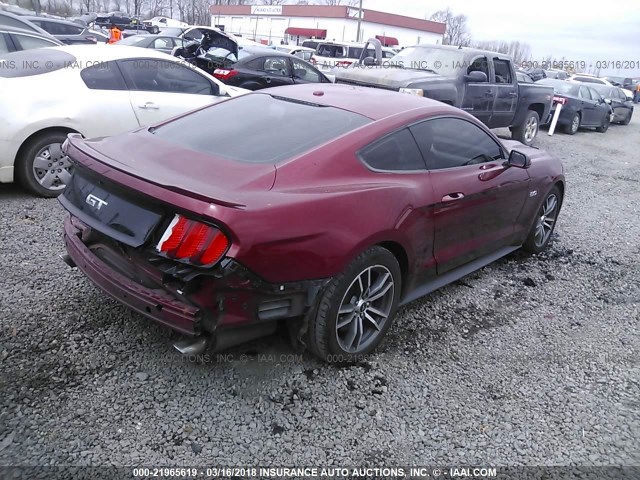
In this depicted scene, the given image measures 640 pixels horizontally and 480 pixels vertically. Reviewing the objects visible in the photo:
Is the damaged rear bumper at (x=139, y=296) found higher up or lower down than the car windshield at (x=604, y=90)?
higher up

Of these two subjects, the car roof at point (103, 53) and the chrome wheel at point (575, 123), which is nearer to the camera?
the car roof at point (103, 53)

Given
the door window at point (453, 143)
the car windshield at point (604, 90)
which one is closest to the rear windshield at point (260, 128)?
the door window at point (453, 143)

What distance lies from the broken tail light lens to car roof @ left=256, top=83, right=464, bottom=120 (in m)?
1.43

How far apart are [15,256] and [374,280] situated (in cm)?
284

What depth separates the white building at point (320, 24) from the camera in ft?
193

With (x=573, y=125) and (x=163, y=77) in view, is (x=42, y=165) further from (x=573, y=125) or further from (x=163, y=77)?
(x=573, y=125)

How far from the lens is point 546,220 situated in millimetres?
5270

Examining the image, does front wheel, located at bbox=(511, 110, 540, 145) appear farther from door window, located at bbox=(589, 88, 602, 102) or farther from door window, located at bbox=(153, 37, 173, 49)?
door window, located at bbox=(153, 37, 173, 49)

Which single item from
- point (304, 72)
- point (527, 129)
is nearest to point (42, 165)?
point (304, 72)

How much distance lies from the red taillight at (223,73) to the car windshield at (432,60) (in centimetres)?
319

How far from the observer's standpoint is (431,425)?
277 cm

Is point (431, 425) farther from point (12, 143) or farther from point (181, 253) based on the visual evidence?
point (12, 143)

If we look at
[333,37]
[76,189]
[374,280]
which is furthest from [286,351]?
[333,37]

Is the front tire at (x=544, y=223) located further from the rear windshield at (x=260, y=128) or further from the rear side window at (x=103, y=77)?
the rear side window at (x=103, y=77)
